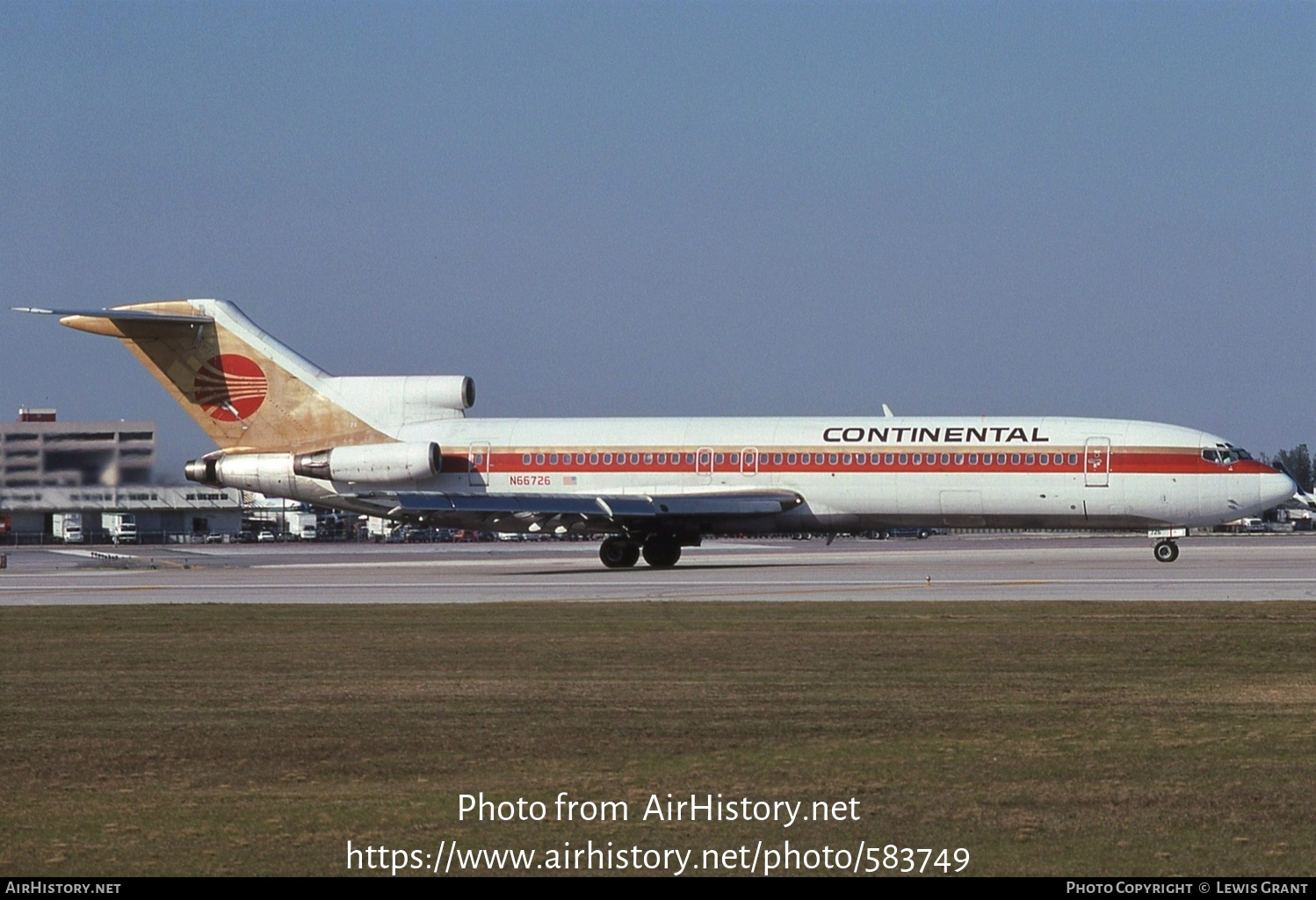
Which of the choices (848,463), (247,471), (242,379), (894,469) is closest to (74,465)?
(247,471)

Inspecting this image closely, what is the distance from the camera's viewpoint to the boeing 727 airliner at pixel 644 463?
39.2m

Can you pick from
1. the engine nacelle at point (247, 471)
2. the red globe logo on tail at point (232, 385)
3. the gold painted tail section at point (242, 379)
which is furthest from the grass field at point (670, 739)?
the red globe logo on tail at point (232, 385)

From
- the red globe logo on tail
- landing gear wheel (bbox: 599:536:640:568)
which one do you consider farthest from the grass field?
the red globe logo on tail

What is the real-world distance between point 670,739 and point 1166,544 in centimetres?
3115

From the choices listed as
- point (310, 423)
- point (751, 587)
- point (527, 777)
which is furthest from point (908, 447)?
point (527, 777)

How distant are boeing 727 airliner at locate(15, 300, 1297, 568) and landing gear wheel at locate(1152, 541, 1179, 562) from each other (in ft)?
0.22

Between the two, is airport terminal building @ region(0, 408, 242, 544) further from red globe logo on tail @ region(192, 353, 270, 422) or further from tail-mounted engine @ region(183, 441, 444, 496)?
red globe logo on tail @ region(192, 353, 270, 422)

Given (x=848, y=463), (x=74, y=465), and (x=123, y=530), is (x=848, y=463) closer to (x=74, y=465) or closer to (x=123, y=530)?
(x=74, y=465)

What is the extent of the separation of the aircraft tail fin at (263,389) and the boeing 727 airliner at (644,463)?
0.05m

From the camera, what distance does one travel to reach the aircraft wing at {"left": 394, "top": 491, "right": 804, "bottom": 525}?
39125 millimetres

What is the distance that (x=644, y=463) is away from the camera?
41.4 meters

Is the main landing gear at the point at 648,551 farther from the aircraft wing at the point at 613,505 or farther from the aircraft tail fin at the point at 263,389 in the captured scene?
the aircraft tail fin at the point at 263,389

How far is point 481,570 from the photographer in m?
41.2
